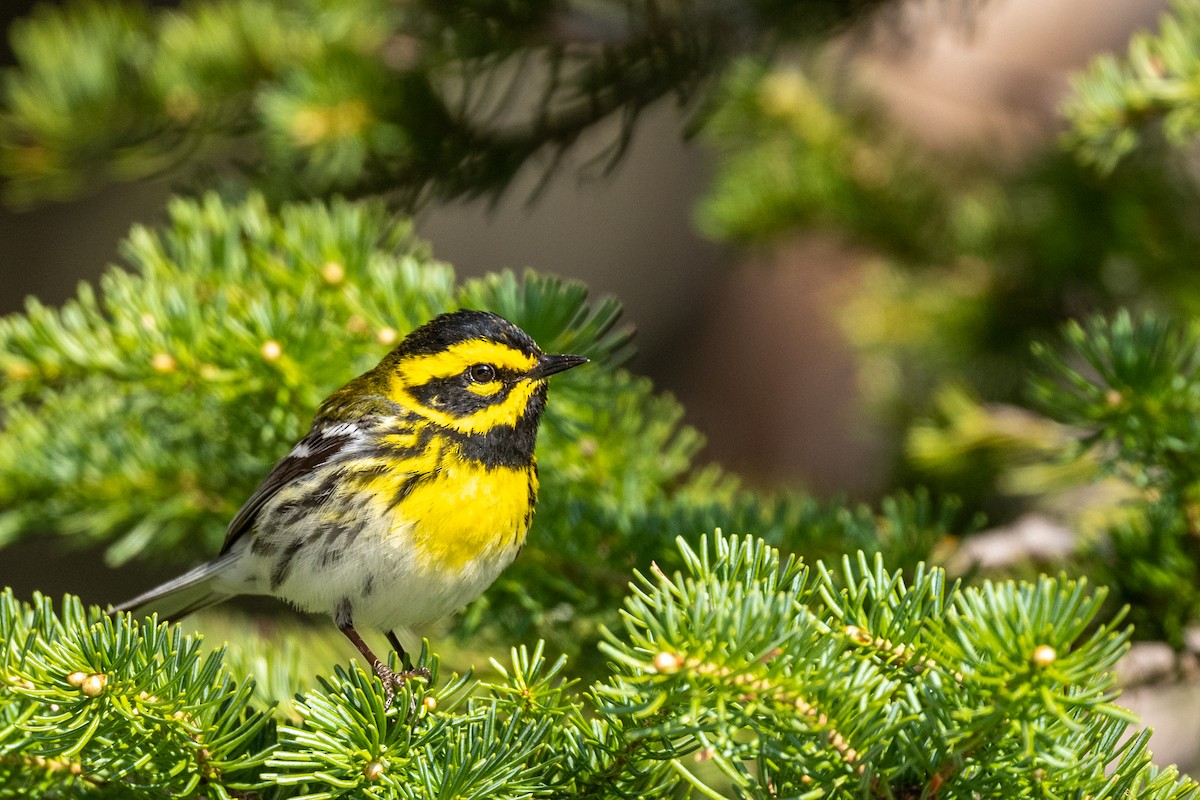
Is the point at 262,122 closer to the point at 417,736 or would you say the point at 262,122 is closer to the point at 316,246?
the point at 316,246

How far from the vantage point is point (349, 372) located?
7.13 feet

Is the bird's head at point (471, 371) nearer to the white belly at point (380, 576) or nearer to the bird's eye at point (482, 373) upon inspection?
the bird's eye at point (482, 373)

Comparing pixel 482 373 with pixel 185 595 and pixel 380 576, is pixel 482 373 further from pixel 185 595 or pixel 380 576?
pixel 185 595

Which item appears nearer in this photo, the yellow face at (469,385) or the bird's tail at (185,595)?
the yellow face at (469,385)

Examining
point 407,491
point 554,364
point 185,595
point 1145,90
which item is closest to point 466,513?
point 407,491

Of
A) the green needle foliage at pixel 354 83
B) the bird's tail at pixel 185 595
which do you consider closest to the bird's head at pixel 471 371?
the green needle foliage at pixel 354 83

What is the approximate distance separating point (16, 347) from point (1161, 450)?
6.73ft

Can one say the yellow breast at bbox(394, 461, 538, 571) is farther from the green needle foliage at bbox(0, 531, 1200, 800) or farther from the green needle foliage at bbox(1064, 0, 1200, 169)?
the green needle foliage at bbox(1064, 0, 1200, 169)

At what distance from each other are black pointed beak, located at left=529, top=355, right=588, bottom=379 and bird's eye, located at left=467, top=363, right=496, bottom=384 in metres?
0.15

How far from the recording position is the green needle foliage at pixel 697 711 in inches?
43.1

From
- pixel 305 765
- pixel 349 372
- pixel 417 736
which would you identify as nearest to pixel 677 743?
pixel 417 736

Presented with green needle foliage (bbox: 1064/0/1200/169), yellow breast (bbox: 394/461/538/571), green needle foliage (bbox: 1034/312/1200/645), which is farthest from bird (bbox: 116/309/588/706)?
green needle foliage (bbox: 1064/0/1200/169)

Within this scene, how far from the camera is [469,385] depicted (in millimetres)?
2266

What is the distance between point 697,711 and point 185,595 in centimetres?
172
